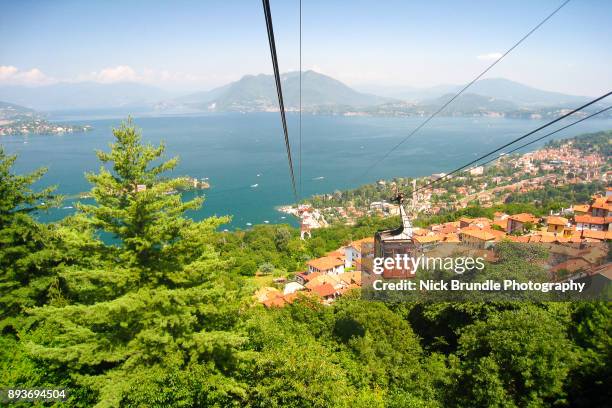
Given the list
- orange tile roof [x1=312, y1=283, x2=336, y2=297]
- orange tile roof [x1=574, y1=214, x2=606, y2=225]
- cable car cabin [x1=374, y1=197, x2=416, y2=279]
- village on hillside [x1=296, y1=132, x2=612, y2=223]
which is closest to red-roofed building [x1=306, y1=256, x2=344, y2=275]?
orange tile roof [x1=312, y1=283, x2=336, y2=297]

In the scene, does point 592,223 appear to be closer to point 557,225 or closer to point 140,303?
point 557,225

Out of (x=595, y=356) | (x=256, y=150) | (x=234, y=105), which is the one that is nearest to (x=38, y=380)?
(x=595, y=356)

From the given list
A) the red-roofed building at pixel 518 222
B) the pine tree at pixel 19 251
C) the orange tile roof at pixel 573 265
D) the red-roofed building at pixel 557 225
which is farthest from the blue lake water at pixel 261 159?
the pine tree at pixel 19 251

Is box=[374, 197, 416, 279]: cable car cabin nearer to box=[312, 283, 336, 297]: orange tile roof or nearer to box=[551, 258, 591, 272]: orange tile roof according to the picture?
box=[551, 258, 591, 272]: orange tile roof

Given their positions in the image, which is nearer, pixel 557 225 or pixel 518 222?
pixel 557 225

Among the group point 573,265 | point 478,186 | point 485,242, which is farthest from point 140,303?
point 478,186

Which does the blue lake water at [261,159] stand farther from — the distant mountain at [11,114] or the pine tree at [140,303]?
the distant mountain at [11,114]

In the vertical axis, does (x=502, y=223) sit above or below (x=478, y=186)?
above
